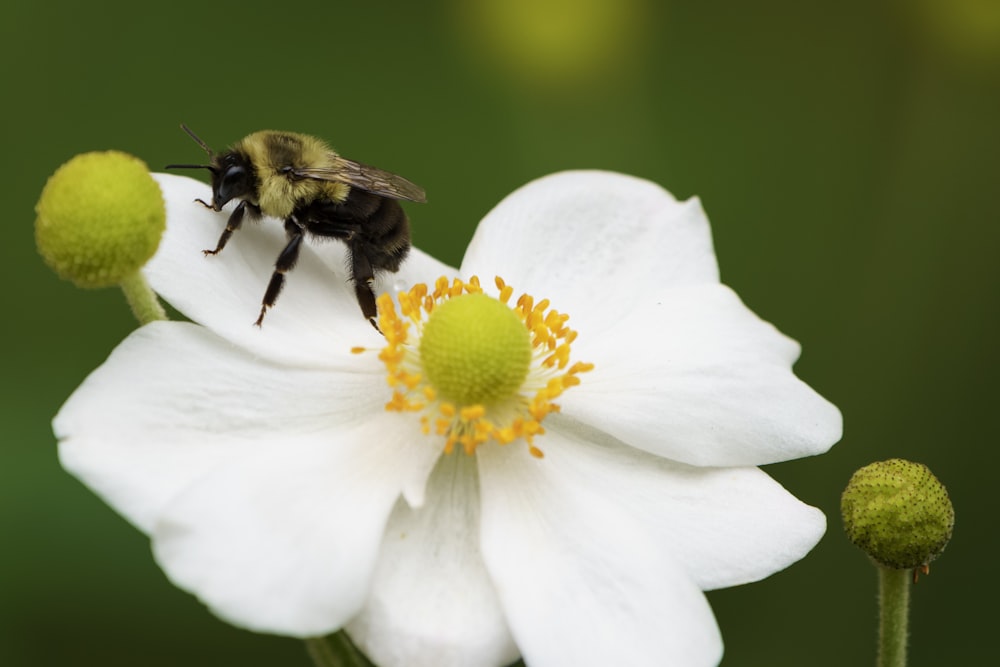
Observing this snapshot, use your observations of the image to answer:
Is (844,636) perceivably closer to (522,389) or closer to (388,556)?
(522,389)

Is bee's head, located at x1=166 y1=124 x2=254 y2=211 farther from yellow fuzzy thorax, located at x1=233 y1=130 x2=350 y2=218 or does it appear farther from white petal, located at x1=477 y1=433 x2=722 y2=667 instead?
white petal, located at x1=477 y1=433 x2=722 y2=667

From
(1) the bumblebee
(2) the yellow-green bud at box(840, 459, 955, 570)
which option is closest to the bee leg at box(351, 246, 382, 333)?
(1) the bumblebee

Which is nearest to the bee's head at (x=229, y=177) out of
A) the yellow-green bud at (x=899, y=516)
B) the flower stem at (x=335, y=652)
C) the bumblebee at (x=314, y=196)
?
the bumblebee at (x=314, y=196)

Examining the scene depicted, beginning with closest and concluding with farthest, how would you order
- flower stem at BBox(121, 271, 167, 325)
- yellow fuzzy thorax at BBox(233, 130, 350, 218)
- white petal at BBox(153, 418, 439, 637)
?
white petal at BBox(153, 418, 439, 637), flower stem at BBox(121, 271, 167, 325), yellow fuzzy thorax at BBox(233, 130, 350, 218)

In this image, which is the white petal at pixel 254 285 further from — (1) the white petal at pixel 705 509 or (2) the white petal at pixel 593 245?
(1) the white petal at pixel 705 509

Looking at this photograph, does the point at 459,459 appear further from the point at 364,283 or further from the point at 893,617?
the point at 893,617
